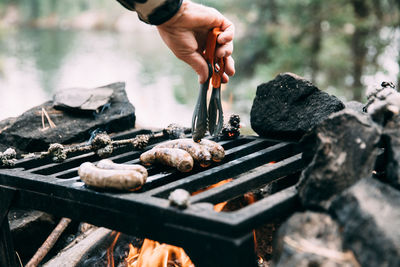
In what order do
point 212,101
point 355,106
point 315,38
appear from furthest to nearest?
1. point 315,38
2. point 355,106
3. point 212,101

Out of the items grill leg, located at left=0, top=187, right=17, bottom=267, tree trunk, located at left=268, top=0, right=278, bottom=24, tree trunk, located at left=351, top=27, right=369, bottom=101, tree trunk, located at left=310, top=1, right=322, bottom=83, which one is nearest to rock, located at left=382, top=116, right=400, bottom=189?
grill leg, located at left=0, top=187, right=17, bottom=267

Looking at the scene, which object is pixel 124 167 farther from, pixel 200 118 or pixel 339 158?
pixel 339 158

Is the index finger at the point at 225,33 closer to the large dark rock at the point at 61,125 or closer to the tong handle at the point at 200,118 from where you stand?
the tong handle at the point at 200,118

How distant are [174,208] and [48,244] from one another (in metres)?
1.55

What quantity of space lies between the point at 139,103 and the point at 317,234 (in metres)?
8.59

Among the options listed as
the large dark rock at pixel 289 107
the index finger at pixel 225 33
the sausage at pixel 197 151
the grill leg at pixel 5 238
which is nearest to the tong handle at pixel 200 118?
the sausage at pixel 197 151

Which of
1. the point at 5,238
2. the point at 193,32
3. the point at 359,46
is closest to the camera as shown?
the point at 193,32

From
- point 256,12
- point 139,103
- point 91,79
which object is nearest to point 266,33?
point 256,12

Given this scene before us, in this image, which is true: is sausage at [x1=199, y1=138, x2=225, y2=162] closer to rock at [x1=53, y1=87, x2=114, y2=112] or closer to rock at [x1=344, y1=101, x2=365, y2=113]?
rock at [x1=344, y1=101, x2=365, y2=113]

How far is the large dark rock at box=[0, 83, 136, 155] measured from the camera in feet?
10.1

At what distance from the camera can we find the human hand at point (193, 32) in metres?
2.09

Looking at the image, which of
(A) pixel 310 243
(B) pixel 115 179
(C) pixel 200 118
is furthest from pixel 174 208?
(C) pixel 200 118

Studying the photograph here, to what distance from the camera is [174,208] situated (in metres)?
1.63

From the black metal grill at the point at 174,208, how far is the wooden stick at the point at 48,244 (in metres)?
0.23
